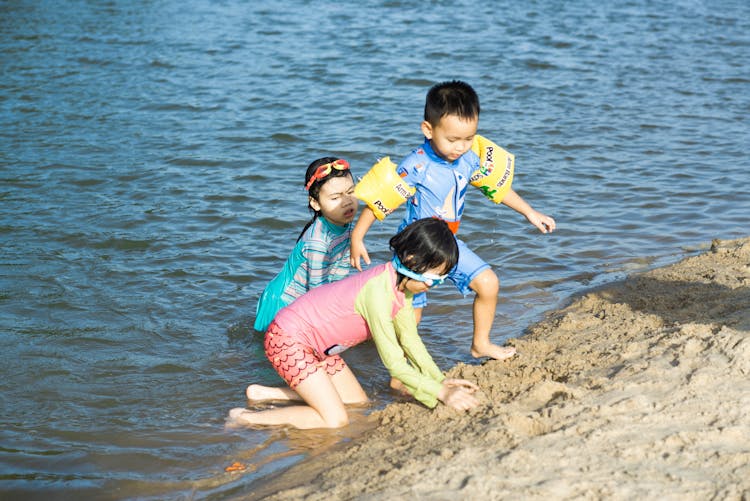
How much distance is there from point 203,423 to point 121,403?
0.55 metres

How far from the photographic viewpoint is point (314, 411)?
4.43 m

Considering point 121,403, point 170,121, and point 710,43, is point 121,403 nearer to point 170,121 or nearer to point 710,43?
point 170,121

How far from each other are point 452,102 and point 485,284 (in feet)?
3.30

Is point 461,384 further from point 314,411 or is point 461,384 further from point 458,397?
point 314,411

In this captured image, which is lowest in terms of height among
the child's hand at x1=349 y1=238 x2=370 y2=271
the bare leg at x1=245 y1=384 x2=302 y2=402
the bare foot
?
the bare leg at x1=245 y1=384 x2=302 y2=402

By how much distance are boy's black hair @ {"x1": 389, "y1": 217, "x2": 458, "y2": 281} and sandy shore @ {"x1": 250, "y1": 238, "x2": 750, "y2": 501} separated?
0.70 m

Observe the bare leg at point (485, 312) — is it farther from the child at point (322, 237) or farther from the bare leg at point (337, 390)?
the child at point (322, 237)

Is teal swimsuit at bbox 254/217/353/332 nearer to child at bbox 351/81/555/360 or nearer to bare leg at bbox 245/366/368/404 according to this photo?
child at bbox 351/81/555/360

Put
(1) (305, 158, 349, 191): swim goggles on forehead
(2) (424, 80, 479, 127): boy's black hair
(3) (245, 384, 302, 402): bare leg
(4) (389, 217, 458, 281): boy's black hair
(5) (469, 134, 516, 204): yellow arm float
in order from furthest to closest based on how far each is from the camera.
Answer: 1. (1) (305, 158, 349, 191): swim goggles on forehead
2. (5) (469, 134, 516, 204): yellow arm float
3. (3) (245, 384, 302, 402): bare leg
4. (2) (424, 80, 479, 127): boy's black hair
5. (4) (389, 217, 458, 281): boy's black hair

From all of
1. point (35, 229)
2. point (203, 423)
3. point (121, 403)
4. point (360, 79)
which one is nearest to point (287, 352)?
point (203, 423)

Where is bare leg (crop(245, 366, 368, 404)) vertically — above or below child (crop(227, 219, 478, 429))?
below

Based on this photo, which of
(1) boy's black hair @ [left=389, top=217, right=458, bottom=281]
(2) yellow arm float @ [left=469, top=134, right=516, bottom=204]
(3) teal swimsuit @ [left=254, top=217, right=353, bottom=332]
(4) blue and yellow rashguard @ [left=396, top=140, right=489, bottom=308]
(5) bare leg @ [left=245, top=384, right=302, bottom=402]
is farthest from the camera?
(3) teal swimsuit @ [left=254, top=217, right=353, bottom=332]

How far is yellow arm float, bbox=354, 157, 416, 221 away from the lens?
4.50 meters

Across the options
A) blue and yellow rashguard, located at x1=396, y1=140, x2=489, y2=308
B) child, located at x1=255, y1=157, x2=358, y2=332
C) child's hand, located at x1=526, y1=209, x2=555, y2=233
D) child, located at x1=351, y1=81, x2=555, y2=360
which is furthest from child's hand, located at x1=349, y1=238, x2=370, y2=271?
child's hand, located at x1=526, y1=209, x2=555, y2=233
